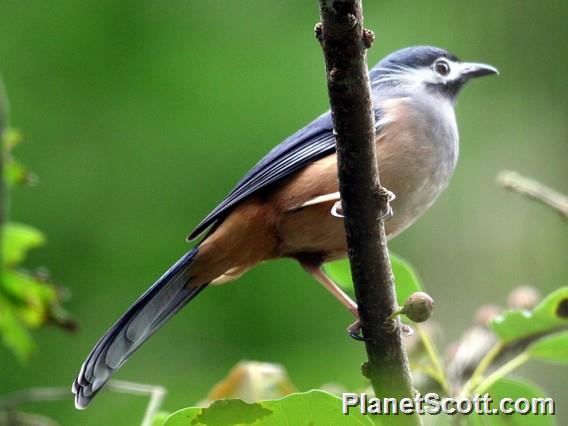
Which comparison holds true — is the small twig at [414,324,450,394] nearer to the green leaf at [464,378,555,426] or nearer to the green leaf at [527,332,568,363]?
the green leaf at [464,378,555,426]

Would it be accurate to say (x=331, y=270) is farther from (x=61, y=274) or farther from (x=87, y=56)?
(x=87, y=56)

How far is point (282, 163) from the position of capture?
3.74 m

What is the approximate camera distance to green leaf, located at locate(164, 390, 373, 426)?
8.10ft

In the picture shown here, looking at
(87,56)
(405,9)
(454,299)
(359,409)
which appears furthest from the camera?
(405,9)

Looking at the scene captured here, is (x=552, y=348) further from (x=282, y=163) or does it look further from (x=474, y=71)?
(x=474, y=71)

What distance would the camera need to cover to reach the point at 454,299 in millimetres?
6602

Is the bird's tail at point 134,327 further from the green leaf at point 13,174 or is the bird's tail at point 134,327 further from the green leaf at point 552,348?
the green leaf at point 552,348

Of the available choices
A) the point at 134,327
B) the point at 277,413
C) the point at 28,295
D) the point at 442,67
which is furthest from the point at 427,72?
the point at 277,413

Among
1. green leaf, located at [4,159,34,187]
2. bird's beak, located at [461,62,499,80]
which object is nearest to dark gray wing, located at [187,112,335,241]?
green leaf, located at [4,159,34,187]

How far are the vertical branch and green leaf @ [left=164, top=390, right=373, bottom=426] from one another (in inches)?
8.9

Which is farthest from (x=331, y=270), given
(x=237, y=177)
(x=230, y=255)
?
(x=237, y=177)

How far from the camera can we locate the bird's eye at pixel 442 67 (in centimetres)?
441

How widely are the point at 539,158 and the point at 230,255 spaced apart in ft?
14.7

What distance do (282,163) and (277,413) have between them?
1446 millimetres
